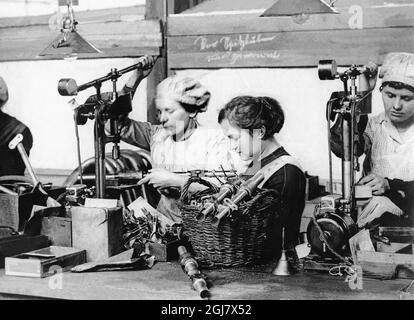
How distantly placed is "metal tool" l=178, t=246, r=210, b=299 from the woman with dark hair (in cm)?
44

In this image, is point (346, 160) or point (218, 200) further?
point (346, 160)

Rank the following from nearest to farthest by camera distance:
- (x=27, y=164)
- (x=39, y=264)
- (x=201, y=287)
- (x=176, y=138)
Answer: (x=201, y=287), (x=39, y=264), (x=176, y=138), (x=27, y=164)

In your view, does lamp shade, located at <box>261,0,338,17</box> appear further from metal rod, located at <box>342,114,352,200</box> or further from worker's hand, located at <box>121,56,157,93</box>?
worker's hand, located at <box>121,56,157,93</box>

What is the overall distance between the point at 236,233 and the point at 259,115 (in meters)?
0.61

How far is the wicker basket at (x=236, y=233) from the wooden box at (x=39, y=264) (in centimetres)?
51

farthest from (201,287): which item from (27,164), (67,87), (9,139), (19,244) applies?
(9,139)

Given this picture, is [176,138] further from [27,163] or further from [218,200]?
[27,163]

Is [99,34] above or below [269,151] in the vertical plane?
above

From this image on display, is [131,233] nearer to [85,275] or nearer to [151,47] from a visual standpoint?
[85,275]

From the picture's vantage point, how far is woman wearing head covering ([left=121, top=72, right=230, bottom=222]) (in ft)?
9.53

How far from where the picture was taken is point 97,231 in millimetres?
2674

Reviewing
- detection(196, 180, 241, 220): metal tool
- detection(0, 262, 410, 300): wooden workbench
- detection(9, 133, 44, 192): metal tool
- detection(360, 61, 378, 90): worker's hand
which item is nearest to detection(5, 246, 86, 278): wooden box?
detection(0, 262, 410, 300): wooden workbench

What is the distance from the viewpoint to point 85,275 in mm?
2467
